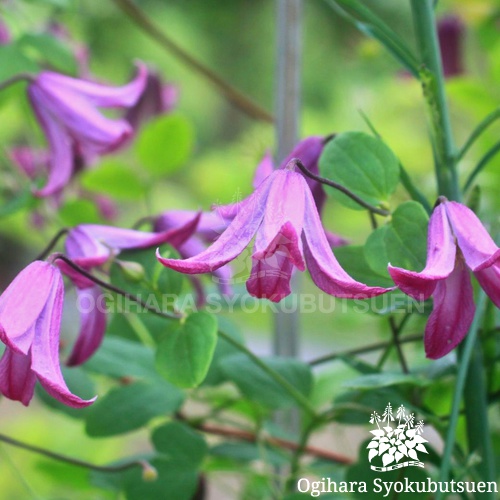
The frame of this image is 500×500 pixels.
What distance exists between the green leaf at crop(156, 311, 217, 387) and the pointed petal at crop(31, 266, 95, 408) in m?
0.05

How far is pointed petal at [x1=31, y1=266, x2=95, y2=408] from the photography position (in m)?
0.25

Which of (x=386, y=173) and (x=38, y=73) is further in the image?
(x=38, y=73)

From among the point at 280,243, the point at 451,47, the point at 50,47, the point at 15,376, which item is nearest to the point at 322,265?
the point at 280,243

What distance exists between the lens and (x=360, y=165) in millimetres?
322

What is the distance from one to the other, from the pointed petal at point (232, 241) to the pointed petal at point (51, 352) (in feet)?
0.17

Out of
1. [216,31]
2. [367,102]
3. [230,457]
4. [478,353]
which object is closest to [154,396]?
[230,457]

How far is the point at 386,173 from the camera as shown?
0.32 meters

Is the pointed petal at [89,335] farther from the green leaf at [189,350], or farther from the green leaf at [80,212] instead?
the green leaf at [80,212]

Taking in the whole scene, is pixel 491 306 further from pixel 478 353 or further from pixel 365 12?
pixel 365 12

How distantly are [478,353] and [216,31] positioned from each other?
259 cm

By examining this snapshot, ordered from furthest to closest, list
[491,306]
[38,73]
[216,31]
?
1. [216,31]
2. [38,73]
3. [491,306]

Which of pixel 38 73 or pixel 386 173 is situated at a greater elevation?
pixel 38 73

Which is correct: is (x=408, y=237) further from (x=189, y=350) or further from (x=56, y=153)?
(x=56, y=153)

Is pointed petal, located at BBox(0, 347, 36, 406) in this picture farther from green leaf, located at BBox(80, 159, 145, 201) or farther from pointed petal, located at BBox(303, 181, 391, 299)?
green leaf, located at BBox(80, 159, 145, 201)
